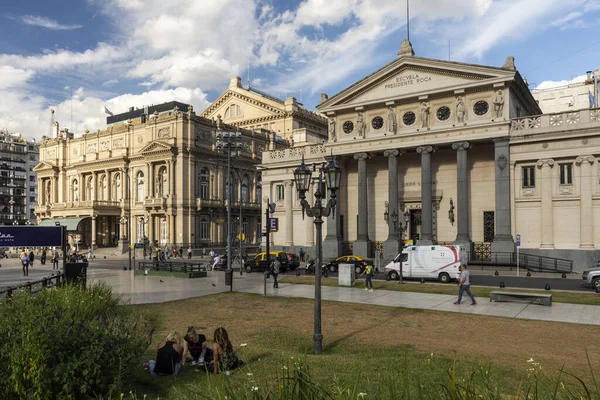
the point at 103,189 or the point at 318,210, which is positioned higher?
the point at 103,189

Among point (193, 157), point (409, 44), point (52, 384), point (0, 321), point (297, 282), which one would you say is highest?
point (409, 44)

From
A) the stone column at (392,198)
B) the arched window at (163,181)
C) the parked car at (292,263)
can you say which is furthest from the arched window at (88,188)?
the stone column at (392,198)

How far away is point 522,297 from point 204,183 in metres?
53.1

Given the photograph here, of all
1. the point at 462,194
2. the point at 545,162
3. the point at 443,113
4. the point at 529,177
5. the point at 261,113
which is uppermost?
the point at 261,113

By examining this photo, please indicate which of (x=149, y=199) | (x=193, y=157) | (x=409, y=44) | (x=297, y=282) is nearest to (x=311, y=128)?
(x=193, y=157)

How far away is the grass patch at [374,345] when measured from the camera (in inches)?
333

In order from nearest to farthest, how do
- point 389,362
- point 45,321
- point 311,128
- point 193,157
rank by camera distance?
1. point 45,321
2. point 389,362
3. point 193,157
4. point 311,128

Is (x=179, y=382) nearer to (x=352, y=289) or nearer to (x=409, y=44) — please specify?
(x=352, y=289)

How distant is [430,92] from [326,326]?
29.2 metres

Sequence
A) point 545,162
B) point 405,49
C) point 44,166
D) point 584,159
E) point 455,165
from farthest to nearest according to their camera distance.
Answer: point 44,166 < point 405,49 < point 455,165 < point 545,162 < point 584,159

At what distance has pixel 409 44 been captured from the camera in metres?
40.6

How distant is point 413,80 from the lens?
39969 mm

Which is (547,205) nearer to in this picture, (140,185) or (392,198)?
(392,198)

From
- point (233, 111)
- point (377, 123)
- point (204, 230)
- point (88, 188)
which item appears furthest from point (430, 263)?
point (88, 188)
